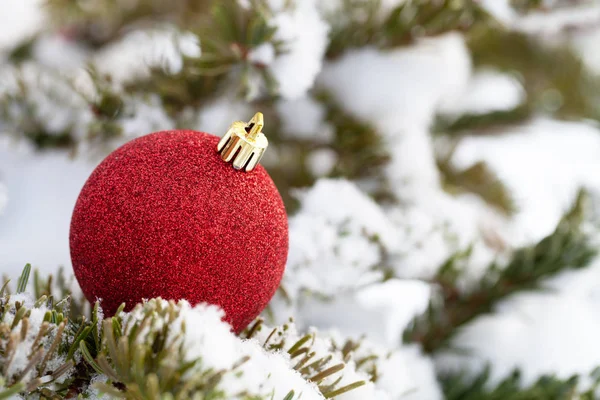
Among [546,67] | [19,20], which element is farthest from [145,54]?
[546,67]

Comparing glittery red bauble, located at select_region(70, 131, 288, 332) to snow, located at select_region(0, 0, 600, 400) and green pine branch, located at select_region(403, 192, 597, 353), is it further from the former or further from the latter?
green pine branch, located at select_region(403, 192, 597, 353)

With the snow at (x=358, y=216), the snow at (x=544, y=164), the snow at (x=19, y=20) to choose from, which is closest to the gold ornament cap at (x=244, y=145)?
the snow at (x=358, y=216)

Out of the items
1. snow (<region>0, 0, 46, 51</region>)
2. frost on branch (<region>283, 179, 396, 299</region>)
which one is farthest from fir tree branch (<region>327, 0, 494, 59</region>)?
snow (<region>0, 0, 46, 51</region>)

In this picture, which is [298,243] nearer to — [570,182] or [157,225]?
[157,225]

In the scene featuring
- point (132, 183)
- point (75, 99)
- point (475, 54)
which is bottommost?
point (132, 183)

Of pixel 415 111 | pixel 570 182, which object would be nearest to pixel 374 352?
pixel 415 111

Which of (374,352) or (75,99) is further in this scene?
(75,99)

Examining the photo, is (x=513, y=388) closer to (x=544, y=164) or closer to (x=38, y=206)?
(x=38, y=206)

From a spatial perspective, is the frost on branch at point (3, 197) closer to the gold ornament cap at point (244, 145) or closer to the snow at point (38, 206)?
the snow at point (38, 206)
